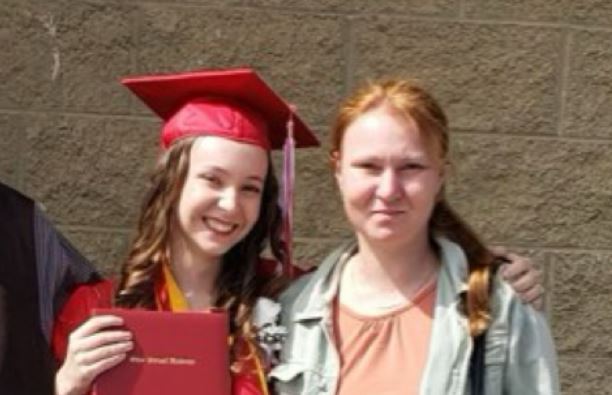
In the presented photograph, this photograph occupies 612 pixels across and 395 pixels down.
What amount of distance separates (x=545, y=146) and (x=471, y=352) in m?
1.40

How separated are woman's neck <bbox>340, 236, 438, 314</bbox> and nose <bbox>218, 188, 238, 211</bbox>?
0.81 feet

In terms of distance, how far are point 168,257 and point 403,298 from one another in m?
0.47

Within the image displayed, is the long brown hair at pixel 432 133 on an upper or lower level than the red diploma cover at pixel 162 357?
upper

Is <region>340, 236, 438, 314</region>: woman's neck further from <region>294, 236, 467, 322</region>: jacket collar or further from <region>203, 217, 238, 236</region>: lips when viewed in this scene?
<region>203, 217, 238, 236</region>: lips

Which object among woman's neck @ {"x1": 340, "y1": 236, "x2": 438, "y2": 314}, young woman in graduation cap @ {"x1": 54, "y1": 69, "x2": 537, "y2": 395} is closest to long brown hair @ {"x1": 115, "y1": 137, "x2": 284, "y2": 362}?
young woman in graduation cap @ {"x1": 54, "y1": 69, "x2": 537, "y2": 395}

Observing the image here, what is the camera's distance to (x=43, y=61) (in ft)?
11.6

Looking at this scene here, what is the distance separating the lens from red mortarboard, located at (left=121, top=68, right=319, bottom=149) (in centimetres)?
252

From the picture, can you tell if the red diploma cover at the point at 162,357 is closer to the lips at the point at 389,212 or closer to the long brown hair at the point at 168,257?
the long brown hair at the point at 168,257

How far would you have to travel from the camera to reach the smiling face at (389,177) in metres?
2.35

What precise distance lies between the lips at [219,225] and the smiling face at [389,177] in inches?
9.8

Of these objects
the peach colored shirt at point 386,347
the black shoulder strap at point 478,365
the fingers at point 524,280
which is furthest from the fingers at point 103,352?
the fingers at point 524,280

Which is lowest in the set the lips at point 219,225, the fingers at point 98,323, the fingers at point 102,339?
the fingers at point 102,339

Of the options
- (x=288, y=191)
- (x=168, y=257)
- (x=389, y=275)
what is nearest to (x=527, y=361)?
(x=389, y=275)

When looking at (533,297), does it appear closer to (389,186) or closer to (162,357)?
(389,186)
